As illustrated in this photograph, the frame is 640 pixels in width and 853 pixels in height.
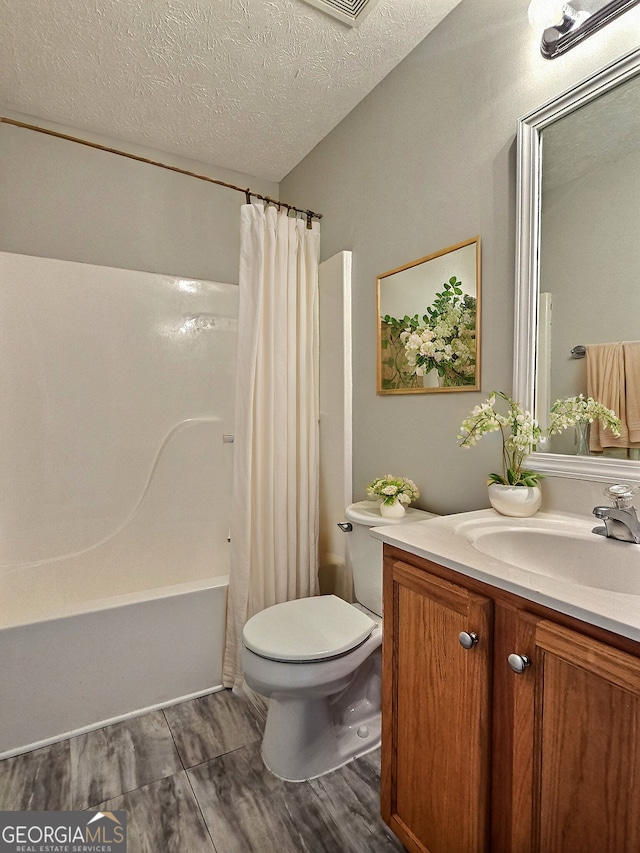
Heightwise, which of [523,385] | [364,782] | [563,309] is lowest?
[364,782]

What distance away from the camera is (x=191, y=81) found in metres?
1.92

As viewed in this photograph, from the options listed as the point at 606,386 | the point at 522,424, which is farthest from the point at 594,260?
the point at 522,424

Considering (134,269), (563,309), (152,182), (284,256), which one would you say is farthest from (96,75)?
(563,309)

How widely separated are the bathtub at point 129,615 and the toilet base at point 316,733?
0.49 m

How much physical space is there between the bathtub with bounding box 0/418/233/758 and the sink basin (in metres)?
1.18

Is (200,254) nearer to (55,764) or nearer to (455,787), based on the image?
(55,764)

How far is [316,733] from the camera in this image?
1537mm

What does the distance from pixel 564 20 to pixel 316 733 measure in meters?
2.18

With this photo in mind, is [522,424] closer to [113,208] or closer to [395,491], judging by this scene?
[395,491]

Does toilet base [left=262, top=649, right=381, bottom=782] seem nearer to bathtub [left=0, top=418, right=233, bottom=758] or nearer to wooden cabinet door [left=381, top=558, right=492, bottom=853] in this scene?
wooden cabinet door [left=381, top=558, right=492, bottom=853]

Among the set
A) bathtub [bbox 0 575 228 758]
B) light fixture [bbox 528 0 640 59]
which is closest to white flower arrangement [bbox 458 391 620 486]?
light fixture [bbox 528 0 640 59]

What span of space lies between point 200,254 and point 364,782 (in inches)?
97.6

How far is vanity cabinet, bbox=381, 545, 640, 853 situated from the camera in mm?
695

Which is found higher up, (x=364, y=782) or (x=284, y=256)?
(x=284, y=256)
